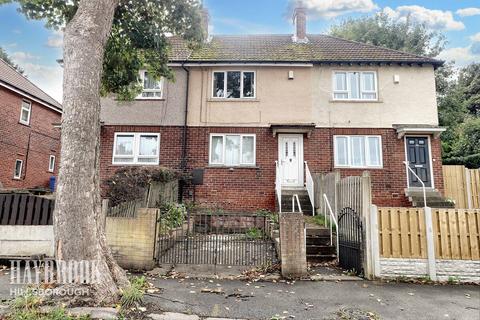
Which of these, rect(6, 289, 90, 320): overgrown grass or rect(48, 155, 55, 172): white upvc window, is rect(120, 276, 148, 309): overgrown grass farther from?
rect(48, 155, 55, 172): white upvc window

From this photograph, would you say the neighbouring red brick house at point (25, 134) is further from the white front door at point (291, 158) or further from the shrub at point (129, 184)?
the white front door at point (291, 158)

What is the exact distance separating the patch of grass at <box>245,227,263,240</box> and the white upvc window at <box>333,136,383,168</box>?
5.85 m

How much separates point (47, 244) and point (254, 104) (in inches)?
382

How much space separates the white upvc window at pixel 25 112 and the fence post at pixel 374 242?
20079 mm

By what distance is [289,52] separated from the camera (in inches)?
615

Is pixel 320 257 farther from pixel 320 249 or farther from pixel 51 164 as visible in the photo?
pixel 51 164

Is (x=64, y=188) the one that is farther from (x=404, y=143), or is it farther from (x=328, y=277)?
(x=404, y=143)

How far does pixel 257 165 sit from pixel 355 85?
5772 mm

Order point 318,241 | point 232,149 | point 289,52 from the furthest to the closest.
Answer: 1. point 289,52
2. point 232,149
3. point 318,241

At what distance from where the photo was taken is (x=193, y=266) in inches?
301

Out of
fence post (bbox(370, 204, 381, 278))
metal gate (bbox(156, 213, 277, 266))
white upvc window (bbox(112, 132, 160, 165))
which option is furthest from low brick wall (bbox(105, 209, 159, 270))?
white upvc window (bbox(112, 132, 160, 165))

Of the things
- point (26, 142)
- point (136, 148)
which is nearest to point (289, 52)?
point (136, 148)

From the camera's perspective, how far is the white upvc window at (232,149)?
14266mm

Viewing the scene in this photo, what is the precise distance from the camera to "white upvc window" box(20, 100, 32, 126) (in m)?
19.4
